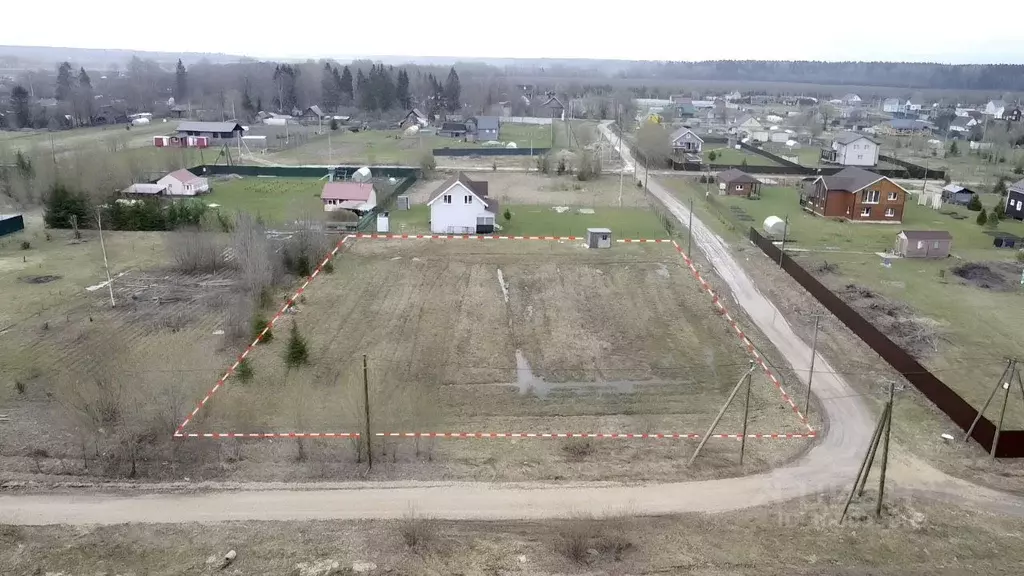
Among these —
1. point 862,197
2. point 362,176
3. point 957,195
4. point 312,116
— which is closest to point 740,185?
point 862,197

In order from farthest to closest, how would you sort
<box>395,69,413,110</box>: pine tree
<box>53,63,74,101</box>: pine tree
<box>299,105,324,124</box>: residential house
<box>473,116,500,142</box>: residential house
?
1. <box>395,69,413,110</box>: pine tree
2. <box>53,63,74,101</box>: pine tree
3. <box>299,105,324,124</box>: residential house
4. <box>473,116,500,142</box>: residential house

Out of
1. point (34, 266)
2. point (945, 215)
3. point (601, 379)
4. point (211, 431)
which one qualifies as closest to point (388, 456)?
point (211, 431)

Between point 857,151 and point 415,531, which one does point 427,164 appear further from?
point 415,531

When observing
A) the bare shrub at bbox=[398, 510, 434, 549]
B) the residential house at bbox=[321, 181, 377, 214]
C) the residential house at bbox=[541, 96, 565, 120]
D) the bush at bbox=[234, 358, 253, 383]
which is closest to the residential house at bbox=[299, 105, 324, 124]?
the residential house at bbox=[541, 96, 565, 120]

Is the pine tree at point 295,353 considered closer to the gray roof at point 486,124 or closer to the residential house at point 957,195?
the residential house at point 957,195

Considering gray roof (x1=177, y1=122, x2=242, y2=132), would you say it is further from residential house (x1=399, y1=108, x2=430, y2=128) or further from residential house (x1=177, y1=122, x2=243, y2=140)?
residential house (x1=399, y1=108, x2=430, y2=128)
